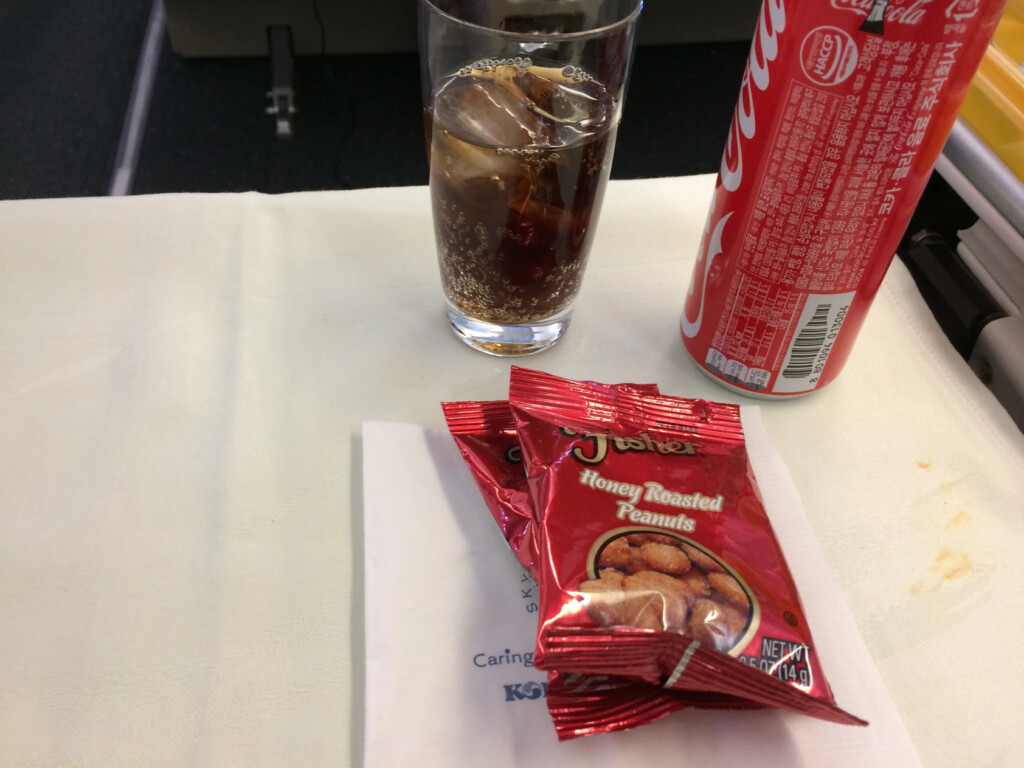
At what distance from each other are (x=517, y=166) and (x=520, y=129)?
26 millimetres

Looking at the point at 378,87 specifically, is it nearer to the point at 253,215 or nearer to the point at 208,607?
the point at 253,215

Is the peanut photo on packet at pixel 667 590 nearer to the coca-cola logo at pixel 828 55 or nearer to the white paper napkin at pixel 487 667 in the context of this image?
the white paper napkin at pixel 487 667

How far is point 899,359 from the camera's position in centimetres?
62

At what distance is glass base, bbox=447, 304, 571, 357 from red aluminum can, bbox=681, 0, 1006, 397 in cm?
10

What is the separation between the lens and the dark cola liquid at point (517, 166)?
1.67 feet

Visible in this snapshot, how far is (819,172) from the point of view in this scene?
1.48ft

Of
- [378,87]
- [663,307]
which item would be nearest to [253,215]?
[663,307]

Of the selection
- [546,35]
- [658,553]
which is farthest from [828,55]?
[658,553]

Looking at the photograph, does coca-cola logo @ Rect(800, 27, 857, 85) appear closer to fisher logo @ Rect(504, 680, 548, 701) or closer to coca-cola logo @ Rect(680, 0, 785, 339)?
coca-cola logo @ Rect(680, 0, 785, 339)

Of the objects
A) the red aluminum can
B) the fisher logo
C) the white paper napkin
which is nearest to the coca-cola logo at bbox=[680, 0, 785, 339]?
the red aluminum can

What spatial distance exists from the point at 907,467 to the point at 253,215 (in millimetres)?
538

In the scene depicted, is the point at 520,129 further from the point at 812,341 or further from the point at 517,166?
the point at 812,341

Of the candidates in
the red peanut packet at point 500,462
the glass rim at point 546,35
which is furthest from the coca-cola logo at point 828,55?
the red peanut packet at point 500,462

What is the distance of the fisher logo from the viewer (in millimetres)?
405
